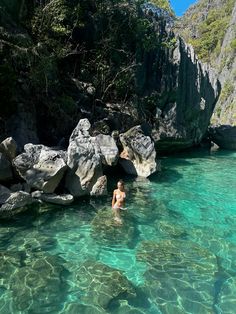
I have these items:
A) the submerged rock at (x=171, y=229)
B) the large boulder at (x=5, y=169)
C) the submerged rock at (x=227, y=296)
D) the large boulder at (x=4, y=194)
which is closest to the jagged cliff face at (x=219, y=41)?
the submerged rock at (x=171, y=229)

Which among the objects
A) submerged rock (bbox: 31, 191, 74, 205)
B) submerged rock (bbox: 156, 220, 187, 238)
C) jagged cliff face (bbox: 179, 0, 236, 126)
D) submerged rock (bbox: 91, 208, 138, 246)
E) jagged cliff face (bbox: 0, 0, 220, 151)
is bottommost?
submerged rock (bbox: 156, 220, 187, 238)

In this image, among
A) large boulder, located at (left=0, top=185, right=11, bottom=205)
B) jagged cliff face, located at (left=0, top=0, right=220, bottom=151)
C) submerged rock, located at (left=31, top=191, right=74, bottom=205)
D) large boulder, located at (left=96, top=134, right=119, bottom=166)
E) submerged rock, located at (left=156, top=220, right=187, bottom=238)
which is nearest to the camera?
submerged rock, located at (left=156, top=220, right=187, bottom=238)

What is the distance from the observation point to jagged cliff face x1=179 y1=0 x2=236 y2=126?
49.7 metres

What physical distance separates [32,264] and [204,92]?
978 inches

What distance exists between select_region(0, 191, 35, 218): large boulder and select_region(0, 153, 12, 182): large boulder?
965 mm

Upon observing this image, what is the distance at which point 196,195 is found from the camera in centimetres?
1480

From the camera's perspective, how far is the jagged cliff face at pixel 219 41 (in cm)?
4966

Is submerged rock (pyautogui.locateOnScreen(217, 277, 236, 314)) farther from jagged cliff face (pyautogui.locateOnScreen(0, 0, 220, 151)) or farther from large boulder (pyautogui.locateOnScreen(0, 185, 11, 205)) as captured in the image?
jagged cliff face (pyautogui.locateOnScreen(0, 0, 220, 151))

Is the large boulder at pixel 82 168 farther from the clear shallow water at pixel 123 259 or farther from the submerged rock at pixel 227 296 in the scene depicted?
the submerged rock at pixel 227 296

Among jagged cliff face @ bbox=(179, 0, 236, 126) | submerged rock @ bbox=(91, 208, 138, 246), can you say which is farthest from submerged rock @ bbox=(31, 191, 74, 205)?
jagged cliff face @ bbox=(179, 0, 236, 126)

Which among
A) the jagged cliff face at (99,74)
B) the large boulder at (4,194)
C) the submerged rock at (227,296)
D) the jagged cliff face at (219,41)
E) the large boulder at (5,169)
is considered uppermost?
the jagged cliff face at (219,41)

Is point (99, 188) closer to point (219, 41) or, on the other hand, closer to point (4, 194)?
point (4, 194)

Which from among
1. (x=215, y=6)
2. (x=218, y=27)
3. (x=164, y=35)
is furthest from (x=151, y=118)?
(x=215, y=6)

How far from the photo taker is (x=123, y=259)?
27.9ft
